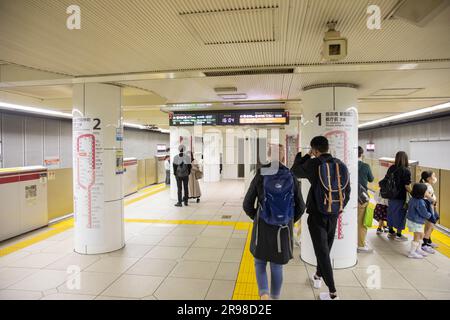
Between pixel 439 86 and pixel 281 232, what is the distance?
403 cm

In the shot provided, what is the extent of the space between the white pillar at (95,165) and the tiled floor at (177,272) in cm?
31

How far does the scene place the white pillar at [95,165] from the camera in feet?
14.0

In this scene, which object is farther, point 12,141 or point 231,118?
point 12,141

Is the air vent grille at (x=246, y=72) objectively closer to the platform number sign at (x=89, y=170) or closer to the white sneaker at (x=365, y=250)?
the platform number sign at (x=89, y=170)

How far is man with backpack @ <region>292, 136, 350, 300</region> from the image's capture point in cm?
288

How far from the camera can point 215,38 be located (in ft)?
8.47

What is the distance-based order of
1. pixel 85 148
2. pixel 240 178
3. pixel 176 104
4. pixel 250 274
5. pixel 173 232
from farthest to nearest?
1. pixel 240 178
2. pixel 176 104
3. pixel 173 232
4. pixel 85 148
5. pixel 250 274

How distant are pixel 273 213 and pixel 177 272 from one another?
1856mm

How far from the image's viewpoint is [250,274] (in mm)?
3604

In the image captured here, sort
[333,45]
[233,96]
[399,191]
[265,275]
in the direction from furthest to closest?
[233,96], [399,191], [265,275], [333,45]

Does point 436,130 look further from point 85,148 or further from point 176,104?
point 85,148

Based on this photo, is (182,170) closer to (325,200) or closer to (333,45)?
(325,200)

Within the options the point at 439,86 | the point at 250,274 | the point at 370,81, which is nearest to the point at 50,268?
the point at 250,274

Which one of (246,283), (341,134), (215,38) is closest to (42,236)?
(246,283)
